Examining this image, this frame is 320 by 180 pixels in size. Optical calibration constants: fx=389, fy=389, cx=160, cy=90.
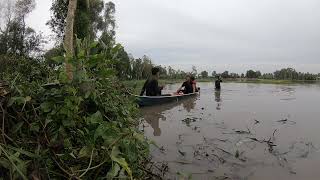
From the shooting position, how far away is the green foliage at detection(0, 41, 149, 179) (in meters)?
2.47

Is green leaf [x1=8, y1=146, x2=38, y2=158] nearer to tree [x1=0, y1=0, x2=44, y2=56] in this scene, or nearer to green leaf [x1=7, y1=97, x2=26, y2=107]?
green leaf [x1=7, y1=97, x2=26, y2=107]

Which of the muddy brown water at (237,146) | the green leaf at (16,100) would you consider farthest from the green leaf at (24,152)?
the muddy brown water at (237,146)

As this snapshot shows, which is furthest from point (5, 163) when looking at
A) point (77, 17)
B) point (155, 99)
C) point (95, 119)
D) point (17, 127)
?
point (77, 17)

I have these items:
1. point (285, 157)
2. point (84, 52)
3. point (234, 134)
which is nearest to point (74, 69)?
point (84, 52)

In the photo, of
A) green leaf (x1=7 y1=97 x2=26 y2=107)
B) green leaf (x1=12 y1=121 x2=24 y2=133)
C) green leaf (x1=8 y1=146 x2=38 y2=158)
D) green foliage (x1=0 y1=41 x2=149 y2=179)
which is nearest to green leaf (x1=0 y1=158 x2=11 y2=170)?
green foliage (x1=0 y1=41 x2=149 y2=179)

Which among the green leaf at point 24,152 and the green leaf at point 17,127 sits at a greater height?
the green leaf at point 17,127

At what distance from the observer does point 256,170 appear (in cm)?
562

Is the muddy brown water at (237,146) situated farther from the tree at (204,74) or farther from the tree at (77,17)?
the tree at (204,74)

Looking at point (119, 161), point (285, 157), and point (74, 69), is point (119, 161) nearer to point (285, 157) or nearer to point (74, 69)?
point (74, 69)

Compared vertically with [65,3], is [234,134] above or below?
below

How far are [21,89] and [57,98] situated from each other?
0.90 ft

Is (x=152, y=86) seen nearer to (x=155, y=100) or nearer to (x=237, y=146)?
(x=155, y=100)

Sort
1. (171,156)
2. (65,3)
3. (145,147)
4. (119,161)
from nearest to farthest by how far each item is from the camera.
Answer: (119,161) → (145,147) → (171,156) → (65,3)

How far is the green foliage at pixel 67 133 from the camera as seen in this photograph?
2469mm
